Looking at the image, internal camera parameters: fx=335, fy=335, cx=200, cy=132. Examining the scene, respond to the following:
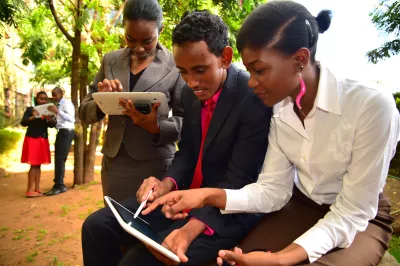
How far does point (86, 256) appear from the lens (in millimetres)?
1730

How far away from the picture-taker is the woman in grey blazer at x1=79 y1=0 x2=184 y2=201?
2086mm

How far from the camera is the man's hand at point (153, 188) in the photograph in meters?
1.69

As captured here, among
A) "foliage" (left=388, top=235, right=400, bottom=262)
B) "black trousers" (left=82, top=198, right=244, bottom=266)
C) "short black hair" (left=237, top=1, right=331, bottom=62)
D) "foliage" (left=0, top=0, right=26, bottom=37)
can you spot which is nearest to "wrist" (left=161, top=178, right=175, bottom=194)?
"black trousers" (left=82, top=198, right=244, bottom=266)

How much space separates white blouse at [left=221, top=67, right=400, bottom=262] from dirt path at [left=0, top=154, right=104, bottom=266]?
2748mm

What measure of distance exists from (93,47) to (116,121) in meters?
4.85

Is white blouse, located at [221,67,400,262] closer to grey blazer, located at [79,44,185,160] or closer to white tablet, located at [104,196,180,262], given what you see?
white tablet, located at [104,196,180,262]

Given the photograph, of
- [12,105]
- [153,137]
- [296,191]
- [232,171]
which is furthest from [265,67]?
[12,105]

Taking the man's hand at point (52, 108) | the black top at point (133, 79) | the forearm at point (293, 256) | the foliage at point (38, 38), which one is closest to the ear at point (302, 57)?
the forearm at point (293, 256)

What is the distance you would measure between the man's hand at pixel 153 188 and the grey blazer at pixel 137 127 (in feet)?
1.21

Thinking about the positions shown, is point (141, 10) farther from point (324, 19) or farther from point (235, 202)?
point (235, 202)

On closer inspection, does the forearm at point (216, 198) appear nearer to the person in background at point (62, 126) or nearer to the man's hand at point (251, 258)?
the man's hand at point (251, 258)

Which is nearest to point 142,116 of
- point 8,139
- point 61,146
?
point 61,146

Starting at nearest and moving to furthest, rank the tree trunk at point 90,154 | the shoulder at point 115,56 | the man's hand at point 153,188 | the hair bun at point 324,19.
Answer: the hair bun at point 324,19 < the man's hand at point 153,188 < the shoulder at point 115,56 < the tree trunk at point 90,154

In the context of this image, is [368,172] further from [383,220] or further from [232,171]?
[232,171]
